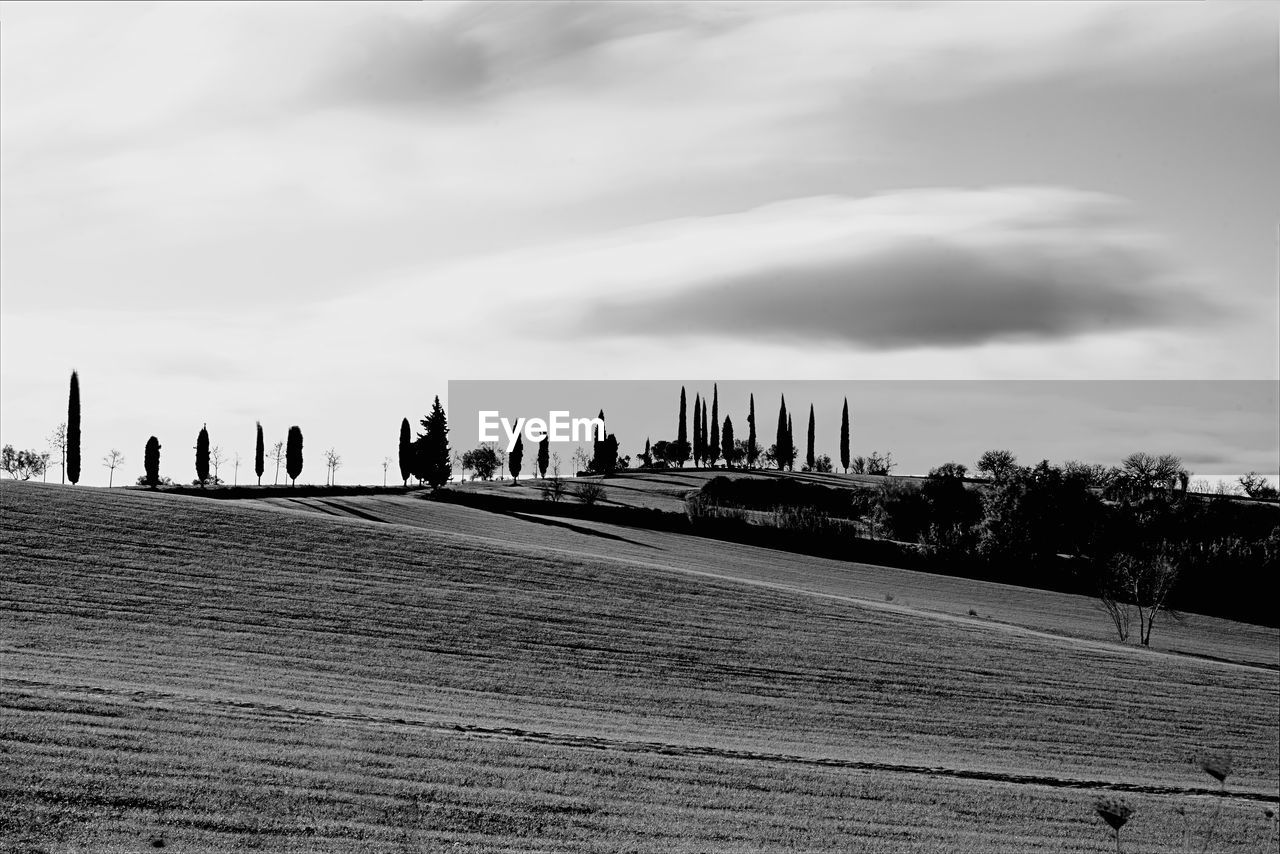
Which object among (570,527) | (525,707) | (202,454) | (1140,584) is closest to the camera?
(525,707)

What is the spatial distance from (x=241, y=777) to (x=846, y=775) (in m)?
12.2

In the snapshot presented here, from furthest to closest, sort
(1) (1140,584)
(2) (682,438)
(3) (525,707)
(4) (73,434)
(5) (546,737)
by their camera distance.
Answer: (2) (682,438) → (4) (73,434) → (1) (1140,584) → (3) (525,707) → (5) (546,737)

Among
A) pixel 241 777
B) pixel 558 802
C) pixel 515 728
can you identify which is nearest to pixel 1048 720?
pixel 515 728

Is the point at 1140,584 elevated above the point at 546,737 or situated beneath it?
situated beneath

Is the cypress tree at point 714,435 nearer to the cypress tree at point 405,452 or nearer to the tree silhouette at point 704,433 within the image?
the tree silhouette at point 704,433

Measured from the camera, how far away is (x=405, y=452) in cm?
11375

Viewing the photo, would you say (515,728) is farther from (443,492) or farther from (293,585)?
(443,492)

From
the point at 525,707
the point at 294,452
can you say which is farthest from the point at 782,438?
the point at 525,707

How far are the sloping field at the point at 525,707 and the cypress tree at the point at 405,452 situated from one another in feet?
183

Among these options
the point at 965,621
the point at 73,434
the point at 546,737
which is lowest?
the point at 965,621

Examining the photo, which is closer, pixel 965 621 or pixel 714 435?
pixel 965 621

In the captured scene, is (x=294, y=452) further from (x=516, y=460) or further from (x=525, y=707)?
(x=525, y=707)

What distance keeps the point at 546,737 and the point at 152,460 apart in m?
90.2

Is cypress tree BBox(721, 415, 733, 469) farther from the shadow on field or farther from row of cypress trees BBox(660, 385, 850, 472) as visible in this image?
the shadow on field
